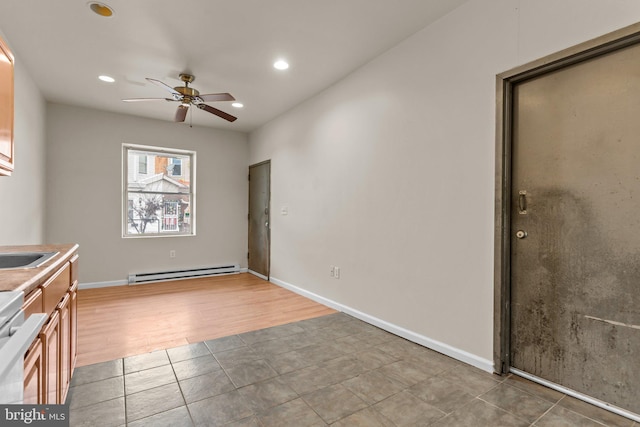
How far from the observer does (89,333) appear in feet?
9.79

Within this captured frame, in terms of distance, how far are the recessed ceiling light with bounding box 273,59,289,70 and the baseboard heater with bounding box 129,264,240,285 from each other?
378cm

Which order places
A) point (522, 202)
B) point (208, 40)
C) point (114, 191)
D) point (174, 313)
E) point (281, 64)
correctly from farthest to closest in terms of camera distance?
point (114, 191) < point (174, 313) < point (281, 64) < point (208, 40) < point (522, 202)

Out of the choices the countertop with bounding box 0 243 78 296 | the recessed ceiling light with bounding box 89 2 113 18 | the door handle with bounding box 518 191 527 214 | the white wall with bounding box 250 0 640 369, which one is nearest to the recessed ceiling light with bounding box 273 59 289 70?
the white wall with bounding box 250 0 640 369

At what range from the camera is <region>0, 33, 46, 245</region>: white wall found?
2990 millimetres

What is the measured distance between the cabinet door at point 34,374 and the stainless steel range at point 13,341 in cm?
25

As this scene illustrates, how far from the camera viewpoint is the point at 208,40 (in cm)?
286

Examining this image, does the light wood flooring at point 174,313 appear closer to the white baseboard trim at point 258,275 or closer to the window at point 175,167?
the white baseboard trim at point 258,275

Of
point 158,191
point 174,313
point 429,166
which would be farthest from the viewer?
point 158,191

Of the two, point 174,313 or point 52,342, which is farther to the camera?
point 174,313

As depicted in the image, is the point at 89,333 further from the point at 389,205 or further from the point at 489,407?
the point at 489,407

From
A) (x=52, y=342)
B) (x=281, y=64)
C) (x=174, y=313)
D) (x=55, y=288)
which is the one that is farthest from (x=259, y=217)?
(x=52, y=342)

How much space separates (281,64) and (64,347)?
2981mm

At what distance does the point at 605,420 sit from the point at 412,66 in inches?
109

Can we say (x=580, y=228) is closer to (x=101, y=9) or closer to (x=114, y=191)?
(x=101, y=9)
